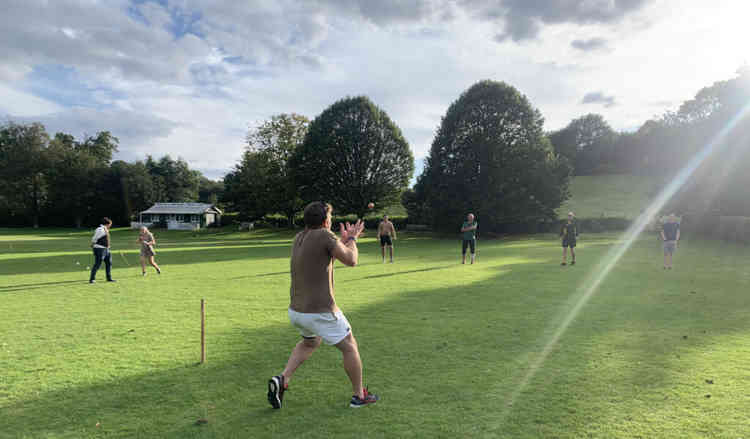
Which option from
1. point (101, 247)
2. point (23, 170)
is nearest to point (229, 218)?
point (23, 170)

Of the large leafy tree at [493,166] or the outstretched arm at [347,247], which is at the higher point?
the large leafy tree at [493,166]

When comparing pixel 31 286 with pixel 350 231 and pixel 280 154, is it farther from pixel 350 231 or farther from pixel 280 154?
pixel 280 154

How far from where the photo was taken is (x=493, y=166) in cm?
3981

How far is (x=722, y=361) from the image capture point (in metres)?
5.91

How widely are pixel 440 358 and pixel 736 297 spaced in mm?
9682

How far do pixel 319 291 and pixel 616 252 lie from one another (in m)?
24.1

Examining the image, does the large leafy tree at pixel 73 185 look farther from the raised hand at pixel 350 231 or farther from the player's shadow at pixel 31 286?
the raised hand at pixel 350 231

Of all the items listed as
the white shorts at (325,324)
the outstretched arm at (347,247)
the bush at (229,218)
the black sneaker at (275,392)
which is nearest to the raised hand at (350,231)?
the outstretched arm at (347,247)

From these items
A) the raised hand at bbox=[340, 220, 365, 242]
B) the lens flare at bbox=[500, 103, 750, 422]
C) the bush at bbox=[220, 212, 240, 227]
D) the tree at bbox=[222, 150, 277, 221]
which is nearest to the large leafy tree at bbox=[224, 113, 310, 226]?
the tree at bbox=[222, 150, 277, 221]

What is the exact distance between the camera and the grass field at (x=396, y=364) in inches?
165

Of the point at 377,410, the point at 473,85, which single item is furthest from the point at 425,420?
the point at 473,85

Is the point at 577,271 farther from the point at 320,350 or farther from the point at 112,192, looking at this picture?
the point at 112,192

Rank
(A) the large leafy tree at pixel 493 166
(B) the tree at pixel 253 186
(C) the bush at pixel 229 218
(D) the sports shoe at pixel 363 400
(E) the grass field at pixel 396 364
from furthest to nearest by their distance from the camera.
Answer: (C) the bush at pixel 229 218, (B) the tree at pixel 253 186, (A) the large leafy tree at pixel 493 166, (D) the sports shoe at pixel 363 400, (E) the grass field at pixel 396 364

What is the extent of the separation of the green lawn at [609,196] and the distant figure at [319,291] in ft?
145
